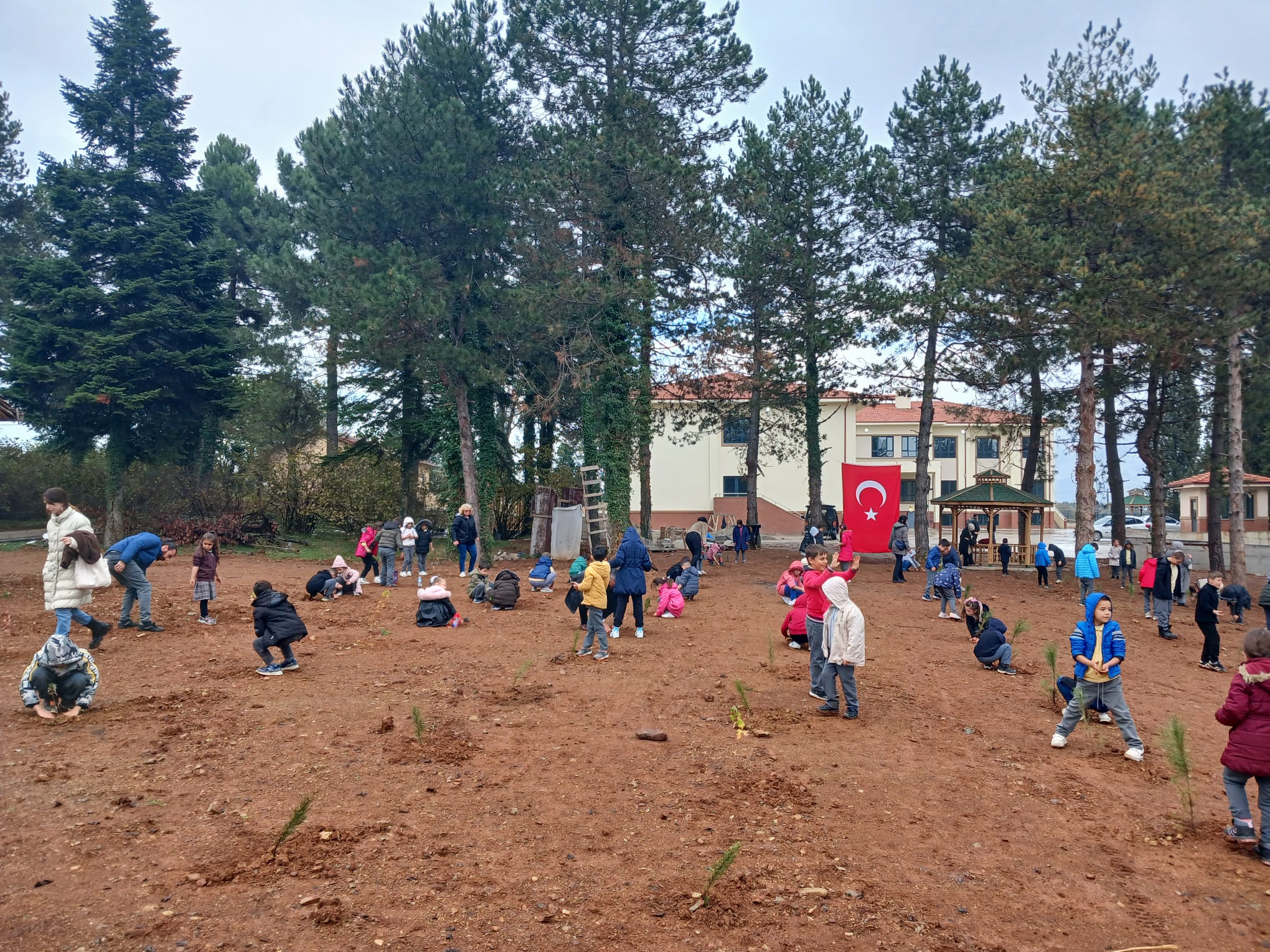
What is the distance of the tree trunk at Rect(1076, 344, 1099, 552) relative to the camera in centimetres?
2114

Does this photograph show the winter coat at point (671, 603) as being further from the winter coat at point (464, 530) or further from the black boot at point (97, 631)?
the black boot at point (97, 631)

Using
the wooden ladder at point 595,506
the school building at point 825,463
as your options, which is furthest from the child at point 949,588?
the school building at point 825,463

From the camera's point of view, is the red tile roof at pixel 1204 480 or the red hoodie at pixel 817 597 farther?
the red tile roof at pixel 1204 480

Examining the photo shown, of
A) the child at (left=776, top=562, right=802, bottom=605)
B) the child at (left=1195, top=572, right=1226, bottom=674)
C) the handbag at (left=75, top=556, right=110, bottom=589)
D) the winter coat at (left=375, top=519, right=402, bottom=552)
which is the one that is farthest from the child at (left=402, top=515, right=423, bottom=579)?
the child at (left=1195, top=572, right=1226, bottom=674)

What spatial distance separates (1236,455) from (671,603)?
1636cm

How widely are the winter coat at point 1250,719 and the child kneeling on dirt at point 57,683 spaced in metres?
9.45

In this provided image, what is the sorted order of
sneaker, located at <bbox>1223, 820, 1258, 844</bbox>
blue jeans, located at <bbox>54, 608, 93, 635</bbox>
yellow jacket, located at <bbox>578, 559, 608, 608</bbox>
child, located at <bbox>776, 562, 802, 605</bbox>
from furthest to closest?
child, located at <bbox>776, 562, 802, 605</bbox>, yellow jacket, located at <bbox>578, 559, 608, 608</bbox>, blue jeans, located at <bbox>54, 608, 93, 635</bbox>, sneaker, located at <bbox>1223, 820, 1258, 844</bbox>

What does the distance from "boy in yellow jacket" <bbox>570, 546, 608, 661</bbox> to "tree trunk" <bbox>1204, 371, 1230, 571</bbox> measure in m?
19.9

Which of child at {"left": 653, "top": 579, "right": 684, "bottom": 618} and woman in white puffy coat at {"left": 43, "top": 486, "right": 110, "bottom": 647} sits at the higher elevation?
woman in white puffy coat at {"left": 43, "top": 486, "right": 110, "bottom": 647}

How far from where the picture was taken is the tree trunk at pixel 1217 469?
2261 cm

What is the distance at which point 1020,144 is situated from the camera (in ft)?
69.5

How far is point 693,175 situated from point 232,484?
57.1 feet

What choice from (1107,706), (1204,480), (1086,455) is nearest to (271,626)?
(1107,706)

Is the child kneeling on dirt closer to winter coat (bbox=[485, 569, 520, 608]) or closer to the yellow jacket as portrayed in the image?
the yellow jacket
